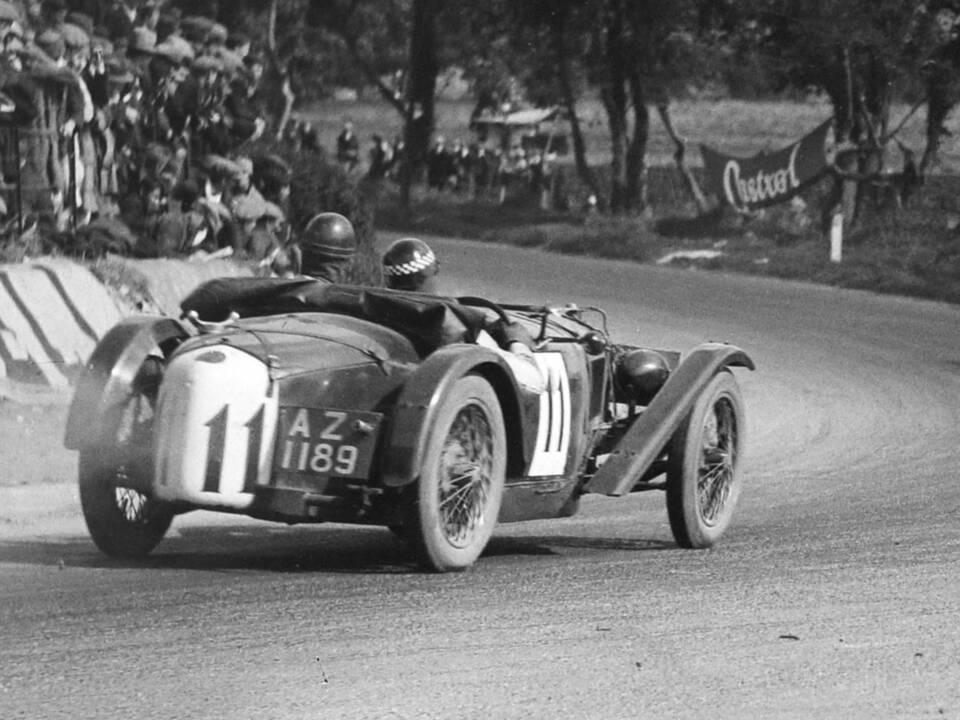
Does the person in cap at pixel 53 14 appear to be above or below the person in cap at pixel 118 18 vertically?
above

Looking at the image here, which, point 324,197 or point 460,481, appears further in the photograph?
point 324,197

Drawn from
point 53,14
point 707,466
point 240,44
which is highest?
point 53,14

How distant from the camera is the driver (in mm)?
7606

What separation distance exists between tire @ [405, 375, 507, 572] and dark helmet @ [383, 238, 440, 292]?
35.6 inches

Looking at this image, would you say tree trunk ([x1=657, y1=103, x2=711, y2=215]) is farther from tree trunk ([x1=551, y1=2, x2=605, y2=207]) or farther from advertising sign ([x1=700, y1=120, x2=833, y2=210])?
tree trunk ([x1=551, y1=2, x2=605, y2=207])

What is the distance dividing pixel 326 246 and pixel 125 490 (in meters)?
1.31

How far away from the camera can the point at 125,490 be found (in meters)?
7.49

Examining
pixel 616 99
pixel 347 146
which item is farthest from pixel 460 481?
pixel 347 146

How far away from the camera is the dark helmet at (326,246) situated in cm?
799

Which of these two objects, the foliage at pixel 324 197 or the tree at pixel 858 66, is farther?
the tree at pixel 858 66

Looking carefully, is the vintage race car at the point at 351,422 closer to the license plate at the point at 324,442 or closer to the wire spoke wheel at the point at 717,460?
the license plate at the point at 324,442

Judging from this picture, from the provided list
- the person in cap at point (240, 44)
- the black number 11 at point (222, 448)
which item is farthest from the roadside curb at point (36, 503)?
the person in cap at point (240, 44)

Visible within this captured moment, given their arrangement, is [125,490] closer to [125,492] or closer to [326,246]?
[125,492]

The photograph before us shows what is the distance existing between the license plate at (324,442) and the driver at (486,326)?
2.41ft
